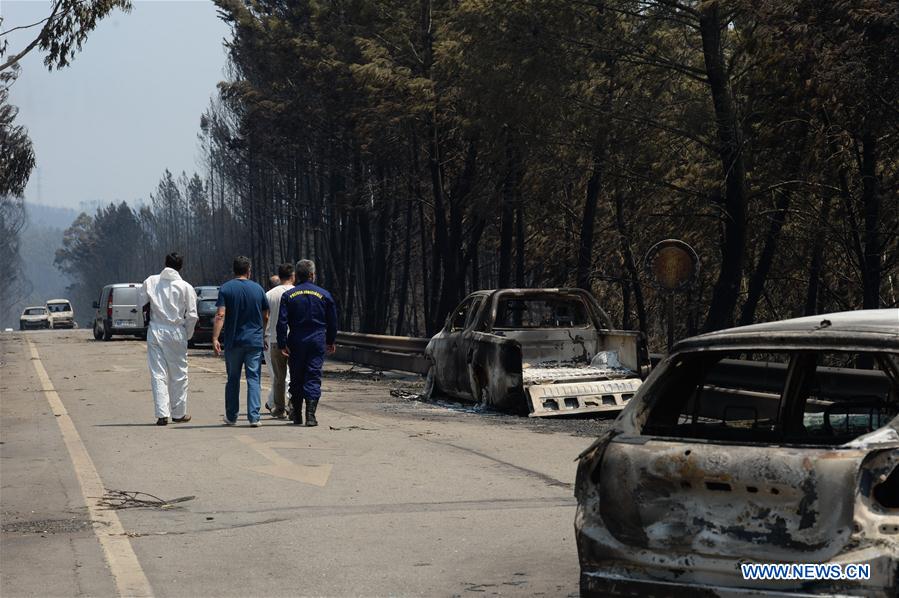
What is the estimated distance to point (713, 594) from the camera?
489 cm

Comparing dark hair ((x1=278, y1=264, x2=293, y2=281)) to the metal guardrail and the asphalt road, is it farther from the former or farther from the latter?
the metal guardrail

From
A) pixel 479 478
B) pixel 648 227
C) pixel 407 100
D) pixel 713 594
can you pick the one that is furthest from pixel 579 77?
pixel 713 594

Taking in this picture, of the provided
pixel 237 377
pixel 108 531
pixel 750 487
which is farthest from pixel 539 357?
pixel 750 487

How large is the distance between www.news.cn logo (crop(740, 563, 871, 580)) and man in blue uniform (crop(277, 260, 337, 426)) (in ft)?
33.2

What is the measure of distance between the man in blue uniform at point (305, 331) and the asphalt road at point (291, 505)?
604mm

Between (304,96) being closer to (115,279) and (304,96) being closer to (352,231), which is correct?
(352,231)

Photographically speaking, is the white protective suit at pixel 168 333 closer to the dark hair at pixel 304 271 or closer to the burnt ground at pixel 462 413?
the dark hair at pixel 304 271

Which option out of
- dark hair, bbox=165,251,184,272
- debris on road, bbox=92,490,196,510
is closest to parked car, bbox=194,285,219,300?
dark hair, bbox=165,251,184,272

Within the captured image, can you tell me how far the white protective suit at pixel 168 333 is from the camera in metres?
15.1

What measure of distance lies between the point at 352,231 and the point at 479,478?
4595 centimetres

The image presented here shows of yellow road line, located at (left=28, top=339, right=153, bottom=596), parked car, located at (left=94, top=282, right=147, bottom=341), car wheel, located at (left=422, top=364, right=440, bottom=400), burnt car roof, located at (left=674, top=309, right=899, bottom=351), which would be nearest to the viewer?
burnt car roof, located at (left=674, top=309, right=899, bottom=351)

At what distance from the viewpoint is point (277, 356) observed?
15867 mm

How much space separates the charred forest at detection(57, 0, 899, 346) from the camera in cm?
2084

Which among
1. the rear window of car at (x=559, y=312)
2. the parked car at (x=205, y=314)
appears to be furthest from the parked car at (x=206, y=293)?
the rear window of car at (x=559, y=312)
